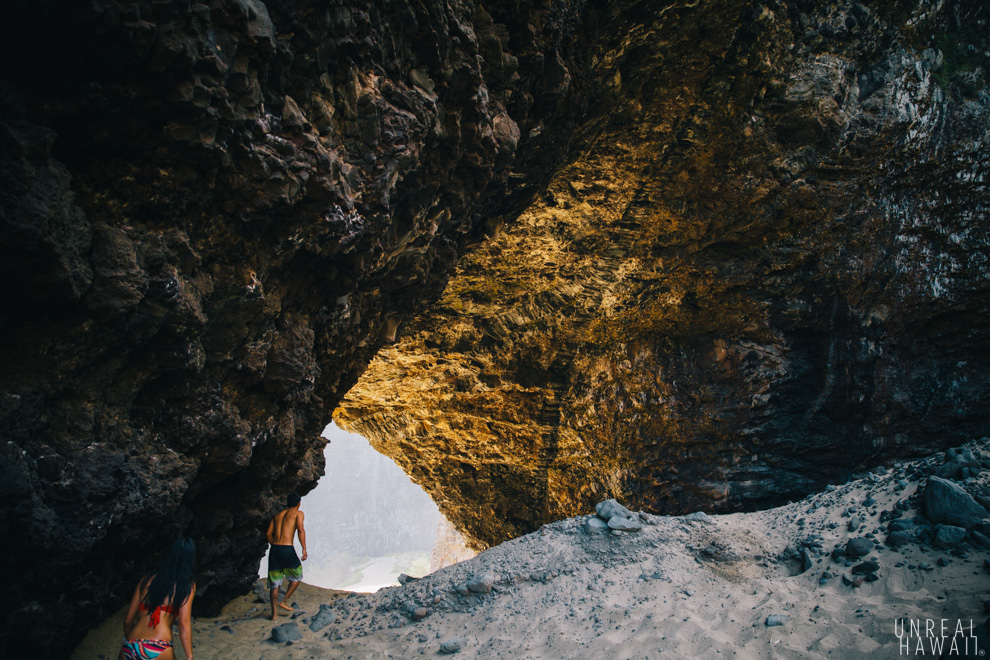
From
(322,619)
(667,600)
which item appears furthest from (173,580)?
(667,600)

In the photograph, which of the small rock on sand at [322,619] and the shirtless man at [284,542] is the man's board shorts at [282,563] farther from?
the small rock on sand at [322,619]

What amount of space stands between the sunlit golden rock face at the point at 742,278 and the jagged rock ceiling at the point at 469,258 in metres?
0.05

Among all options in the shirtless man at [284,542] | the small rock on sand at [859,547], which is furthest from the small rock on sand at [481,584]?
the small rock on sand at [859,547]

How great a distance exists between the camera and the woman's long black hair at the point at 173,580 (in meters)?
3.46

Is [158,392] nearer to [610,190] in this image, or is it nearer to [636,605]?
[636,605]

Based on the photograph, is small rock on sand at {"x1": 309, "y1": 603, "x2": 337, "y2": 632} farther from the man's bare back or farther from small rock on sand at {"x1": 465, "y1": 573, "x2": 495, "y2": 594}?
small rock on sand at {"x1": 465, "y1": 573, "x2": 495, "y2": 594}

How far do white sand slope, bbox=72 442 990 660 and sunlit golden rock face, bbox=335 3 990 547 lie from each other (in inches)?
101

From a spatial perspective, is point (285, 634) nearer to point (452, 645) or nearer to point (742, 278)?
point (452, 645)

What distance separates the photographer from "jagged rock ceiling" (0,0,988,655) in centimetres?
270

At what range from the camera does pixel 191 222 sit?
3.20 metres

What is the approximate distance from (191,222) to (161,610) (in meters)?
2.69

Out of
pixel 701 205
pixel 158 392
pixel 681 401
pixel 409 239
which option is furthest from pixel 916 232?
pixel 158 392

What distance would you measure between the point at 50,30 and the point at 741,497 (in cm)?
977

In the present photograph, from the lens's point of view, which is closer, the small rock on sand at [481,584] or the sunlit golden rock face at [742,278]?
the small rock on sand at [481,584]
